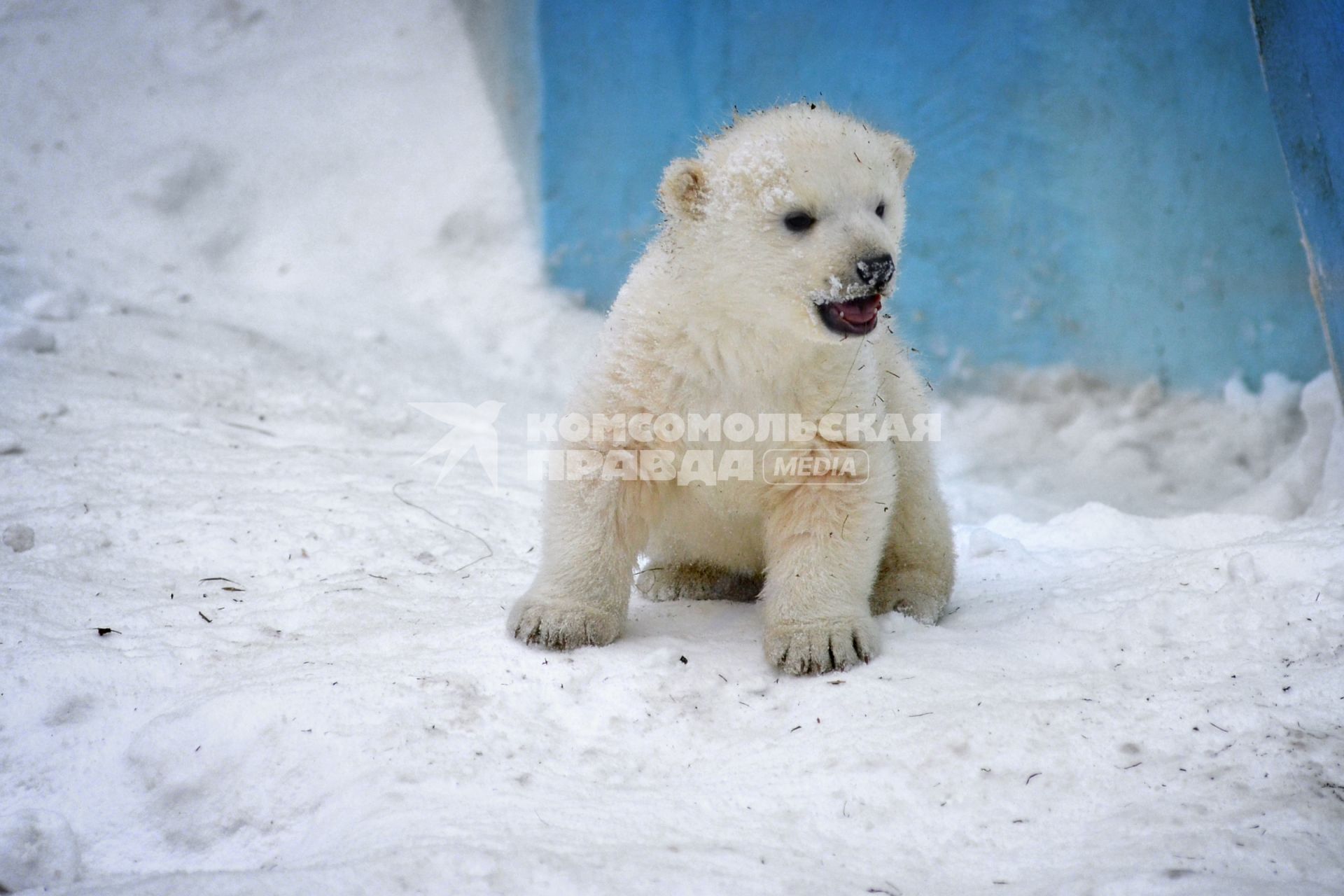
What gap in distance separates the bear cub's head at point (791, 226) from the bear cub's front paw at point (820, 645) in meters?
0.75

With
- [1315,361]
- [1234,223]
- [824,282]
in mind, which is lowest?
[824,282]

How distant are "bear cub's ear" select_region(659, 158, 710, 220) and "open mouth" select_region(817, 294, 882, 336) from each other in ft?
1.53

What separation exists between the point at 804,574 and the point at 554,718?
787mm

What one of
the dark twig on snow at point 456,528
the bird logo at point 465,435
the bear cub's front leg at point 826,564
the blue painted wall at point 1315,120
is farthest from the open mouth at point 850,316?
the bird logo at point 465,435

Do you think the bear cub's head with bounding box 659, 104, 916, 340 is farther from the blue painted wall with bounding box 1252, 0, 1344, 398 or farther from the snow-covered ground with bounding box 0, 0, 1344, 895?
the blue painted wall with bounding box 1252, 0, 1344, 398

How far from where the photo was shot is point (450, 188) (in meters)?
8.01

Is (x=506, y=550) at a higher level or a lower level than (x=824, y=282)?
lower

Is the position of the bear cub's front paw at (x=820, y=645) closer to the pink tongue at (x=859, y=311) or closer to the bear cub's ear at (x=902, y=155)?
the pink tongue at (x=859, y=311)

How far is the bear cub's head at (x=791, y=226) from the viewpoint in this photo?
2.65 meters

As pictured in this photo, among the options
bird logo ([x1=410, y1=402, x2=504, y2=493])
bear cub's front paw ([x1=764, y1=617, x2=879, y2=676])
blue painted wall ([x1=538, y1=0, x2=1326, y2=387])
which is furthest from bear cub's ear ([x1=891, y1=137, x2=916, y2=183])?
blue painted wall ([x1=538, y1=0, x2=1326, y2=387])

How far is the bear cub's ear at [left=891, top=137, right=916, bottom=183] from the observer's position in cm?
311

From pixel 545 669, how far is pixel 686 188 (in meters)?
1.34

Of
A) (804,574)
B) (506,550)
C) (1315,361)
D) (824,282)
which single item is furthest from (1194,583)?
(1315,361)

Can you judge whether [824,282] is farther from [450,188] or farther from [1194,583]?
[450,188]
